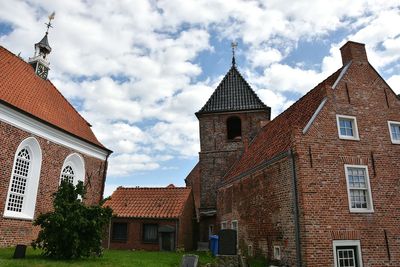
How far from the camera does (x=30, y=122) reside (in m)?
17.7

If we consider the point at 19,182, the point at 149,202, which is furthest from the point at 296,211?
the point at 149,202

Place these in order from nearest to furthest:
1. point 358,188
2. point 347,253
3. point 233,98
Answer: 1. point 347,253
2. point 358,188
3. point 233,98

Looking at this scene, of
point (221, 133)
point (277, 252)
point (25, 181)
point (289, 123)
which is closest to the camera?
point (277, 252)

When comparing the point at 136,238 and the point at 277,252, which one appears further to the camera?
the point at 136,238

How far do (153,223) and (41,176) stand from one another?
8455 mm

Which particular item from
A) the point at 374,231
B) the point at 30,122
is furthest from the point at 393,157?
the point at 30,122

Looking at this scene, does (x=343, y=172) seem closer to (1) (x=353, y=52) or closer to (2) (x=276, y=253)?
(2) (x=276, y=253)

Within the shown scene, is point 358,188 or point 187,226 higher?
point 358,188

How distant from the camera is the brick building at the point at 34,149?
16.4m

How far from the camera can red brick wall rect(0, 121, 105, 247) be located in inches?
630

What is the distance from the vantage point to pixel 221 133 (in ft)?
85.0

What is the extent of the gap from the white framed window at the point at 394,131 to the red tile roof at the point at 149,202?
14.4 metres

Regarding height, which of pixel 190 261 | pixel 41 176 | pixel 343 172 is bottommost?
pixel 190 261

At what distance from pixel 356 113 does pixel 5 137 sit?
54.6 feet
